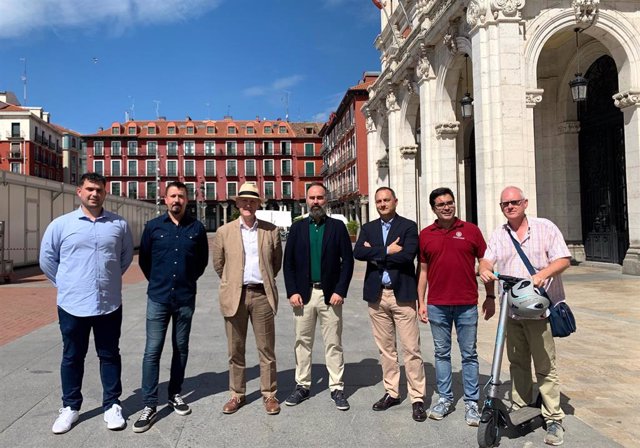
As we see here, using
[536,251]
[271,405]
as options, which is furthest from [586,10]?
[271,405]

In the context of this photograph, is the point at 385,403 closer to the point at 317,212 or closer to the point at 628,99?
the point at 317,212

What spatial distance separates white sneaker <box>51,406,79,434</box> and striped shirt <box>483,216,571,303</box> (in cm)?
321

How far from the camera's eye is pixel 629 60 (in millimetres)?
11367

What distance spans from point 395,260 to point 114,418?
237cm

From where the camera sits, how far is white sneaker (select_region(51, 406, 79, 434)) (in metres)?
3.18

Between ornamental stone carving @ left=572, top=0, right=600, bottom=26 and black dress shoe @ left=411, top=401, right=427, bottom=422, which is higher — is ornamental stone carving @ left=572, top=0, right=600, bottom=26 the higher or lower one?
the higher one

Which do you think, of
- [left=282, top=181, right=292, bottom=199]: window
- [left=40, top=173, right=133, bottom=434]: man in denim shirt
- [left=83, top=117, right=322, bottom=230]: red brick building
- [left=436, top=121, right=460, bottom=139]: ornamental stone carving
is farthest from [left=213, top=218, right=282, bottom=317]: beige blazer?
[left=282, top=181, right=292, bottom=199]: window

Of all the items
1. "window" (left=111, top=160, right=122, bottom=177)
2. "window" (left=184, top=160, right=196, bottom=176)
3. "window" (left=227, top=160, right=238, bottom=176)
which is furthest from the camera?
"window" (left=227, top=160, right=238, bottom=176)

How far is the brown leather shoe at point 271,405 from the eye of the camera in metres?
3.52

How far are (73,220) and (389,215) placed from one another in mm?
2445

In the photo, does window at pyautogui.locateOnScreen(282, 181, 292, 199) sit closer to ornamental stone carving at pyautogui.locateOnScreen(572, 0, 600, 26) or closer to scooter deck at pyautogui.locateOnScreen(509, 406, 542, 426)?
ornamental stone carving at pyautogui.locateOnScreen(572, 0, 600, 26)

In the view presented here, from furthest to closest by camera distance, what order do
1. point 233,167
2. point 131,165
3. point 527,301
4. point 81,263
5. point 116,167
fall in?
point 233,167 → point 131,165 → point 116,167 → point 81,263 → point 527,301

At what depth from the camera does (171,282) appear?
141 inches

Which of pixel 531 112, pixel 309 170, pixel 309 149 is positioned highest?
pixel 309 149
